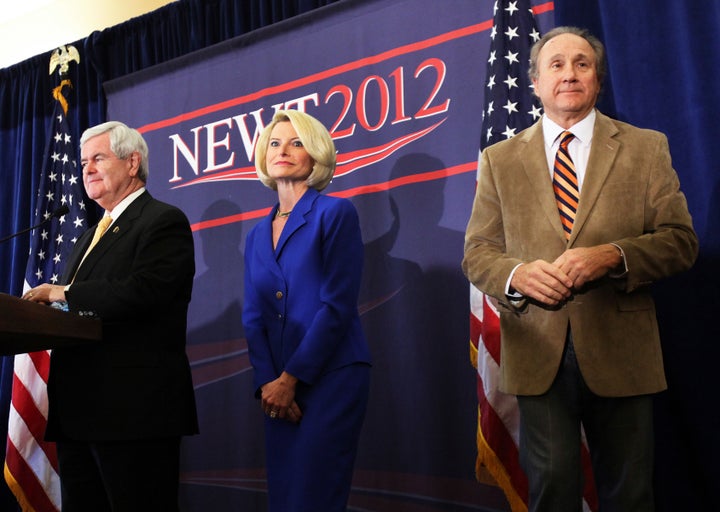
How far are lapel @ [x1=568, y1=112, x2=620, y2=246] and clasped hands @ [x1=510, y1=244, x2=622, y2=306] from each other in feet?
0.41

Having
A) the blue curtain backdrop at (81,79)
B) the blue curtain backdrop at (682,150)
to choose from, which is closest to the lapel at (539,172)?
the blue curtain backdrop at (682,150)

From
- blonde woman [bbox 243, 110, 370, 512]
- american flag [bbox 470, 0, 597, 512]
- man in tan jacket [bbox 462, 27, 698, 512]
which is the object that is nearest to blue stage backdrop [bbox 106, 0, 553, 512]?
american flag [bbox 470, 0, 597, 512]

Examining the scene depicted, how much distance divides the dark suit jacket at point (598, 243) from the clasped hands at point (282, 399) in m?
0.59

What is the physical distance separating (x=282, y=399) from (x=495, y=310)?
38.3 inches

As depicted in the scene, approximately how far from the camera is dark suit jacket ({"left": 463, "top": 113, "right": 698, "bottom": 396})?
177cm

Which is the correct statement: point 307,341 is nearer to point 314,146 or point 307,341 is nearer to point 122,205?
point 314,146

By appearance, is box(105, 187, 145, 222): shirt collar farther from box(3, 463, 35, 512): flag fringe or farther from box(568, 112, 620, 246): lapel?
box(3, 463, 35, 512): flag fringe

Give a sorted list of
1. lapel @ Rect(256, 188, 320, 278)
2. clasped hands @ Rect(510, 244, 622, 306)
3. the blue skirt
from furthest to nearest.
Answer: lapel @ Rect(256, 188, 320, 278) < the blue skirt < clasped hands @ Rect(510, 244, 622, 306)

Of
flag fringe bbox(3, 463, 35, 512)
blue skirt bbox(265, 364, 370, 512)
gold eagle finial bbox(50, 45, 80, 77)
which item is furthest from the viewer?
gold eagle finial bbox(50, 45, 80, 77)

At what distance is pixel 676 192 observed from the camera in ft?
6.17

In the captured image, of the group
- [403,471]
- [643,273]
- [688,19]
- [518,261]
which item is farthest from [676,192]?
[403,471]

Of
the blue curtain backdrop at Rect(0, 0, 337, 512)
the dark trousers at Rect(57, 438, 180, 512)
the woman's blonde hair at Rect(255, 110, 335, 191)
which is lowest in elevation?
the dark trousers at Rect(57, 438, 180, 512)

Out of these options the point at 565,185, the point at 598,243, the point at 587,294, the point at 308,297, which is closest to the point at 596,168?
the point at 565,185

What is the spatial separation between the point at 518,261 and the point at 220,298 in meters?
2.32
